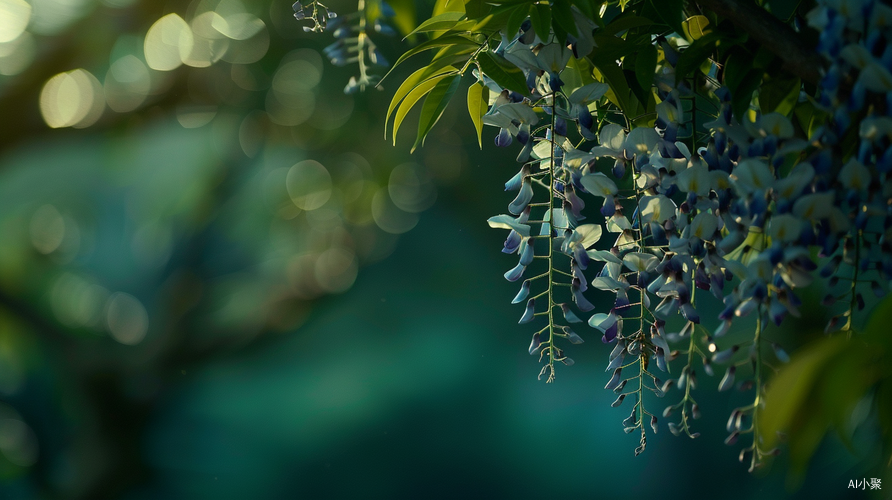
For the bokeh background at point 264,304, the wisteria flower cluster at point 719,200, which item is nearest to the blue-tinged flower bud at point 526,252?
the wisteria flower cluster at point 719,200

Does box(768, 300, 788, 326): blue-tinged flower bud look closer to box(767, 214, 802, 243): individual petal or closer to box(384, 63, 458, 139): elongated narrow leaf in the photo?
box(767, 214, 802, 243): individual petal

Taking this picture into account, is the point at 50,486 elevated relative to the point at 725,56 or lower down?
lower down

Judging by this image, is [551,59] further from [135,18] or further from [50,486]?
[50,486]

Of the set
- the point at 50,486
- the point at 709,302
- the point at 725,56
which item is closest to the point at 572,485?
the point at 709,302

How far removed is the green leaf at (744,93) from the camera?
33 cm

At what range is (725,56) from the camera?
14.2 inches

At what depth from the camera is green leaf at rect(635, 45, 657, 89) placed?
0.34 meters

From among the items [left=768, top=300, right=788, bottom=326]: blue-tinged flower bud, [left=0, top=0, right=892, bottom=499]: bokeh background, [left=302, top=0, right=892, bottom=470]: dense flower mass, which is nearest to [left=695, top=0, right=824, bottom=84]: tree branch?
[left=302, top=0, right=892, bottom=470]: dense flower mass

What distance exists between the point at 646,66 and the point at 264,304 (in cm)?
162

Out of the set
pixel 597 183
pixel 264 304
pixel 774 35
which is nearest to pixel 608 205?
pixel 597 183

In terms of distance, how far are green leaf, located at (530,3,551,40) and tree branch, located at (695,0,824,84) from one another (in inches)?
3.3

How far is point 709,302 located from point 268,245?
121 centimetres

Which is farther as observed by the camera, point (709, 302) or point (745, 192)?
point (709, 302)

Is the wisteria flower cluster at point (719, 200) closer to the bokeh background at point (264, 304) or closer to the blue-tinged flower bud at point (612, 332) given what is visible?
the blue-tinged flower bud at point (612, 332)
